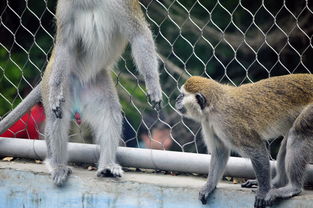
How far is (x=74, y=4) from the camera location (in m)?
4.88

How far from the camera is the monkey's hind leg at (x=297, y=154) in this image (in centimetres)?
427

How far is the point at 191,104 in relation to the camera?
14.7ft

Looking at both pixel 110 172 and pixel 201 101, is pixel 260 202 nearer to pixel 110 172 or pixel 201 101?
pixel 201 101

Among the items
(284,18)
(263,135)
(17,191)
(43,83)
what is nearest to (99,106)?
(43,83)

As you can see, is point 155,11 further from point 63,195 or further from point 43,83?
point 63,195

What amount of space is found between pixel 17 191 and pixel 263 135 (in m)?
1.60

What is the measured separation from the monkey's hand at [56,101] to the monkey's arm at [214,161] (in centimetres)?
87

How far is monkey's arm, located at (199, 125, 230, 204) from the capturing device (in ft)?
14.8

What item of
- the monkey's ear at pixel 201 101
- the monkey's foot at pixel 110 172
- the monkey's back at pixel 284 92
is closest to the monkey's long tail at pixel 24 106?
the monkey's foot at pixel 110 172

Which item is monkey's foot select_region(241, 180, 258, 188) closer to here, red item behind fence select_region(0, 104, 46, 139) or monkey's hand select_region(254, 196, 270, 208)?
monkey's hand select_region(254, 196, 270, 208)

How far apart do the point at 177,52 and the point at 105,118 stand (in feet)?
4.26

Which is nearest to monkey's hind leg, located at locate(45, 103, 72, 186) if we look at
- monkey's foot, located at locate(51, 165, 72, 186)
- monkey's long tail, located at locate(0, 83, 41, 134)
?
monkey's foot, located at locate(51, 165, 72, 186)

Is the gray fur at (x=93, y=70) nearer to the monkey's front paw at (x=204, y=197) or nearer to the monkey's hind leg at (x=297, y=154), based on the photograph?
the monkey's front paw at (x=204, y=197)

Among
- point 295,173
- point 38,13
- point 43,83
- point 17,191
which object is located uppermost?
point 38,13
